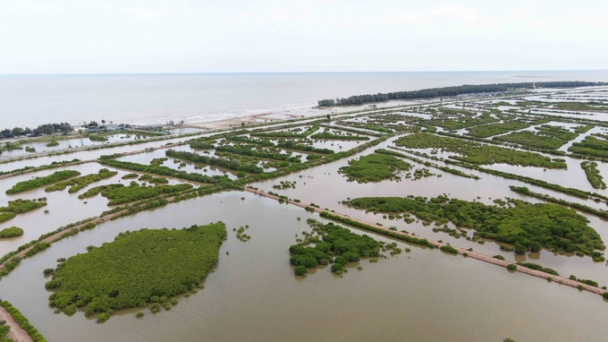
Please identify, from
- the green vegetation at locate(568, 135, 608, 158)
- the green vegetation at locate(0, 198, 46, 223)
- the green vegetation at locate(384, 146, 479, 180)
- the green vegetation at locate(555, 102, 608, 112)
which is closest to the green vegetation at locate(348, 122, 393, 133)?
the green vegetation at locate(384, 146, 479, 180)

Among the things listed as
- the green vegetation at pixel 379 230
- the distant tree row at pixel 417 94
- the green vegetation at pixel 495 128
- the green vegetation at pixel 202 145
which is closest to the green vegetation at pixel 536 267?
the green vegetation at pixel 379 230

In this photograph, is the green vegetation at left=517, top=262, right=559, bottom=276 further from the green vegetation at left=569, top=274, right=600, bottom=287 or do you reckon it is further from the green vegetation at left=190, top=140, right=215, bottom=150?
the green vegetation at left=190, top=140, right=215, bottom=150

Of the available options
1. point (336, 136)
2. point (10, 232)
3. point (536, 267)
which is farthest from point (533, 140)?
point (10, 232)

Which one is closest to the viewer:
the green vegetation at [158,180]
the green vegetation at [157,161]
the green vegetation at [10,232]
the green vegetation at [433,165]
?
the green vegetation at [10,232]

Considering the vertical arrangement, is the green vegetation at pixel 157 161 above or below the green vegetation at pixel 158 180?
above

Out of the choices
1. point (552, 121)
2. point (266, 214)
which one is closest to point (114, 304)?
point (266, 214)

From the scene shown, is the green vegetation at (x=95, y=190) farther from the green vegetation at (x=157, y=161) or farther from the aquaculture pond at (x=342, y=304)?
the aquaculture pond at (x=342, y=304)
